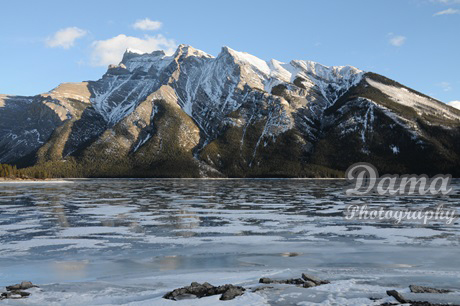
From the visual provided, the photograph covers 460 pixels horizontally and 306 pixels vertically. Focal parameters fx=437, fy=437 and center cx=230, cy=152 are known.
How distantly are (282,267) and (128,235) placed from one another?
15241mm

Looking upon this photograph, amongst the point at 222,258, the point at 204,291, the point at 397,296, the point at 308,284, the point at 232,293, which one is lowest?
the point at 222,258

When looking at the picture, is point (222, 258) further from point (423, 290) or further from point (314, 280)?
point (423, 290)

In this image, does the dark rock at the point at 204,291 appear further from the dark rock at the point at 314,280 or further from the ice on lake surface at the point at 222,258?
the dark rock at the point at 314,280

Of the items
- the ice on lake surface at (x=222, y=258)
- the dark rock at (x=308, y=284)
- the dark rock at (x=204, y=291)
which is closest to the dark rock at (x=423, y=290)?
the ice on lake surface at (x=222, y=258)

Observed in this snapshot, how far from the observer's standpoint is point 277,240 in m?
31.4

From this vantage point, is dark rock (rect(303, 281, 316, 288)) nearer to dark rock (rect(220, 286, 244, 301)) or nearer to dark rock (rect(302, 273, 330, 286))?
dark rock (rect(302, 273, 330, 286))

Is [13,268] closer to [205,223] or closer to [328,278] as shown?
[328,278]

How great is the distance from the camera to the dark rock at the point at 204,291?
16.8m

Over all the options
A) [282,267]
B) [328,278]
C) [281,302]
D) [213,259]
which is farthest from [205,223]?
[281,302]

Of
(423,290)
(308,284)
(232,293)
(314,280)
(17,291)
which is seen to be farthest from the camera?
A: (314,280)

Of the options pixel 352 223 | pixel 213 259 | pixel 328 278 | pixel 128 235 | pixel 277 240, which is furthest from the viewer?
pixel 352 223

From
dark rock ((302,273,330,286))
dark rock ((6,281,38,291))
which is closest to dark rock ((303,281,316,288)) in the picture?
dark rock ((302,273,330,286))

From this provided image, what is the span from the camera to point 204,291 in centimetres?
1742

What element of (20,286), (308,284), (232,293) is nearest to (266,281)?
(308,284)
